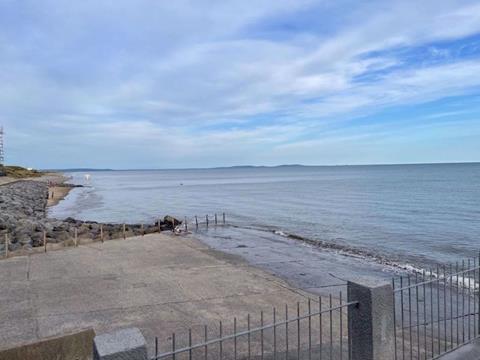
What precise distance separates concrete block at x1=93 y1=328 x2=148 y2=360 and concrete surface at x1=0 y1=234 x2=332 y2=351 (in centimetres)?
335

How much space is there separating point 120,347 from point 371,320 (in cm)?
275

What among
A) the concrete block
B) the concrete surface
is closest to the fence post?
the concrete block

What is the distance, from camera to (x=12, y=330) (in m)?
7.54

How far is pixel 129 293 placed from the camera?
9.95 m

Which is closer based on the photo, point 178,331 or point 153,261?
point 178,331

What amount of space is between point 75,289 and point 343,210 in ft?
107

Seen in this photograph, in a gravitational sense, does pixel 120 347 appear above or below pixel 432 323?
above

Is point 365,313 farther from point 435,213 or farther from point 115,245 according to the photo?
point 435,213

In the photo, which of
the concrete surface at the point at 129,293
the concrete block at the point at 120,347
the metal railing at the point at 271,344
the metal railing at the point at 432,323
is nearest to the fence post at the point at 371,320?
the metal railing at the point at 432,323

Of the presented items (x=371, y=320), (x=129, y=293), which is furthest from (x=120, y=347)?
(x=129, y=293)

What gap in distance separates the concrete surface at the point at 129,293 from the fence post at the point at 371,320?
3397mm

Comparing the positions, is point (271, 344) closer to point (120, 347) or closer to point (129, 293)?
point (129, 293)

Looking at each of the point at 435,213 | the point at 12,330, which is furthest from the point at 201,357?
the point at 435,213

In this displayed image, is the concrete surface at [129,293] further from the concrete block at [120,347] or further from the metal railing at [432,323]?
the concrete block at [120,347]
